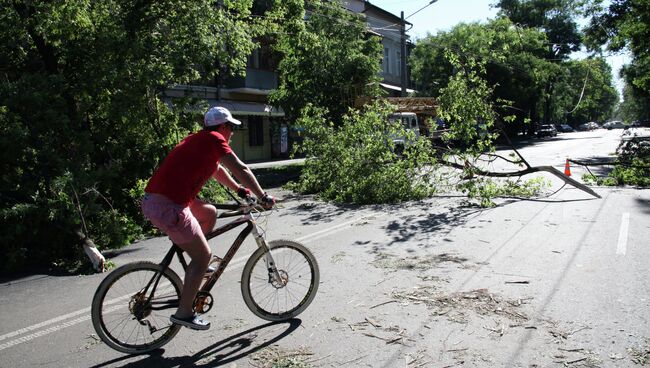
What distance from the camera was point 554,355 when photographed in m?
3.86

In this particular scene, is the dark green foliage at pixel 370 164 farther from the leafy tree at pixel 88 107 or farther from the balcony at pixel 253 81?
the balcony at pixel 253 81

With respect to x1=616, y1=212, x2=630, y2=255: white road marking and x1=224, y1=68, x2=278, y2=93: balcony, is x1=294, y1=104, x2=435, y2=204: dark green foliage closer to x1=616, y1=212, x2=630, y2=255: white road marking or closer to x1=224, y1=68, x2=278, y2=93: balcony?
x1=616, y1=212, x2=630, y2=255: white road marking

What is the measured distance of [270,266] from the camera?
15.3 feet

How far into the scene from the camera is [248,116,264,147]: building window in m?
33.1

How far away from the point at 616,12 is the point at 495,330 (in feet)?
94.0

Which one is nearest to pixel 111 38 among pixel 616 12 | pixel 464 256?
pixel 464 256

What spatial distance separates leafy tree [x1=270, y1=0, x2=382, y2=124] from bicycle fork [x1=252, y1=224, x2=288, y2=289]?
54.5 ft

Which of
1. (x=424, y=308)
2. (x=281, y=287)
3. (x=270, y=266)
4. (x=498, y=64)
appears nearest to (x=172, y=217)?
(x=270, y=266)

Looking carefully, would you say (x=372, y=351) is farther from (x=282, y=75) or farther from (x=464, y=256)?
(x=282, y=75)

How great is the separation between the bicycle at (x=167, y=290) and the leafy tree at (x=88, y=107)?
143 inches

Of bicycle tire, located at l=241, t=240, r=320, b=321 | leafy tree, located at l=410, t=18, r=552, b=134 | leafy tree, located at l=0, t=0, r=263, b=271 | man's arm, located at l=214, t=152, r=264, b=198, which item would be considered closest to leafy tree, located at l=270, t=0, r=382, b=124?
leafy tree, located at l=0, t=0, r=263, b=271

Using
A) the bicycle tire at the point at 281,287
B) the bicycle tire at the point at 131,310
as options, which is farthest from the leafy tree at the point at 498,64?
the bicycle tire at the point at 131,310

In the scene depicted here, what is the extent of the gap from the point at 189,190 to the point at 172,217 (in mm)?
245

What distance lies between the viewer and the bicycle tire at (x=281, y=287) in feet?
15.3
